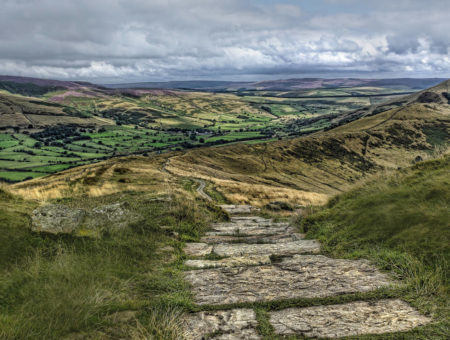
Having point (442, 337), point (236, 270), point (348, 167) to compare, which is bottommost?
point (348, 167)

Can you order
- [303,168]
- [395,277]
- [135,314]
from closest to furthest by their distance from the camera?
[135,314] < [395,277] < [303,168]

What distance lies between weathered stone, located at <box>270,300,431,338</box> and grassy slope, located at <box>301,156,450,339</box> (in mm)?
290

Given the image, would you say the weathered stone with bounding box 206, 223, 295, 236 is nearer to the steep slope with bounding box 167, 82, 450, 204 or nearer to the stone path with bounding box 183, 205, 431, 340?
the stone path with bounding box 183, 205, 431, 340

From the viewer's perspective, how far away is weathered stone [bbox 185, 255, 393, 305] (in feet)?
20.3

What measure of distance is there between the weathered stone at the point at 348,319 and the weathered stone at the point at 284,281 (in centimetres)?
51

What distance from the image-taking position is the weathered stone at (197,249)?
9.29m

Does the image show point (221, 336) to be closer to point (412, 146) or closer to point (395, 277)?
point (395, 277)

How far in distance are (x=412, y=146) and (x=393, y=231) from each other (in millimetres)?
147564

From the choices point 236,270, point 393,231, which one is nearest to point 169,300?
point 236,270

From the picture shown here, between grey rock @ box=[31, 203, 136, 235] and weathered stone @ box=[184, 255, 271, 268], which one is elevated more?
grey rock @ box=[31, 203, 136, 235]

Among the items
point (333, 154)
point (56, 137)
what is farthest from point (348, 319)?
point (56, 137)

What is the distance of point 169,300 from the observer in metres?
5.85

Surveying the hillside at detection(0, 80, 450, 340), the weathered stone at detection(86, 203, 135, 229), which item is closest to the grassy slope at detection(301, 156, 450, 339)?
the hillside at detection(0, 80, 450, 340)

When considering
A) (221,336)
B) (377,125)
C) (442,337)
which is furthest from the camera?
(377,125)
